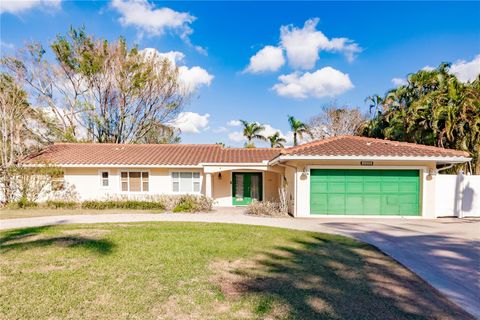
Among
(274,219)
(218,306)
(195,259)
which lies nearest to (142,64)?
(274,219)

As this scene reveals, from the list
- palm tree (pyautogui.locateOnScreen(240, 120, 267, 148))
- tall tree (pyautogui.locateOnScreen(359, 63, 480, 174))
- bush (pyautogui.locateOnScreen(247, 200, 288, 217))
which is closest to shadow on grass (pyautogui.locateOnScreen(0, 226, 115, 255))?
bush (pyautogui.locateOnScreen(247, 200, 288, 217))

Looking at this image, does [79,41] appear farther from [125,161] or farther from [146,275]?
[146,275]

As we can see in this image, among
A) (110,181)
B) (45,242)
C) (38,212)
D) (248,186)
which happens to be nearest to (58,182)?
(110,181)

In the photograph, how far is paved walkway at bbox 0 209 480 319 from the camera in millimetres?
5652

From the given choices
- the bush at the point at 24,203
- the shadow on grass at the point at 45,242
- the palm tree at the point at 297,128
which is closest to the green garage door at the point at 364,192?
the shadow on grass at the point at 45,242

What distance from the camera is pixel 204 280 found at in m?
5.60

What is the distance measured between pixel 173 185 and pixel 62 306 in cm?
1466

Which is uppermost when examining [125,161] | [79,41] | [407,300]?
[79,41]

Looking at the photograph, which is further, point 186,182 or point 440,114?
point 186,182

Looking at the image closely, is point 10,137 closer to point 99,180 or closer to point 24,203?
point 24,203

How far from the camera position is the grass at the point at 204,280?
4371 millimetres

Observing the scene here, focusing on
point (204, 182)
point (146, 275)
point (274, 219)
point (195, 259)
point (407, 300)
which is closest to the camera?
point (407, 300)

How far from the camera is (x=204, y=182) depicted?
18750 millimetres

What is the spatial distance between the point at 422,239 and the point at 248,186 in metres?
11.7
